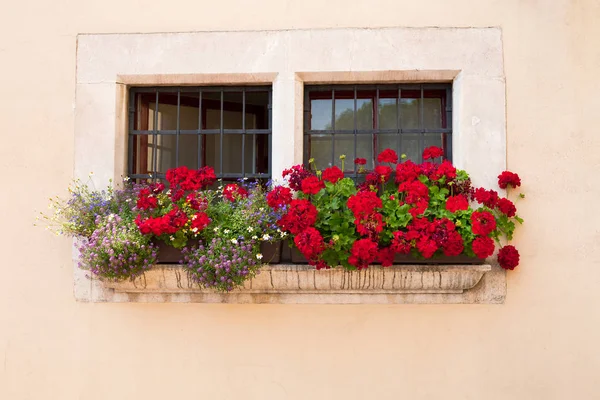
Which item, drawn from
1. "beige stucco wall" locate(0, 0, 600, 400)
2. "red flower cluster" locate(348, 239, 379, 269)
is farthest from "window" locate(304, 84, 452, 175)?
"red flower cluster" locate(348, 239, 379, 269)

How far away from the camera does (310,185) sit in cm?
321

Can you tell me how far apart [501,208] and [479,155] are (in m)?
0.37

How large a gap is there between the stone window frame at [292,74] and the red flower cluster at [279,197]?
32 cm

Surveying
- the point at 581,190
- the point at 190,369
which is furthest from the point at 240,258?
the point at 581,190

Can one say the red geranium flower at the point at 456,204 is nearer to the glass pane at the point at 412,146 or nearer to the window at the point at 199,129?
the glass pane at the point at 412,146

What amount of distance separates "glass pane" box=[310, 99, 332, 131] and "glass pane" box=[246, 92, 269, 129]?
1.00 feet

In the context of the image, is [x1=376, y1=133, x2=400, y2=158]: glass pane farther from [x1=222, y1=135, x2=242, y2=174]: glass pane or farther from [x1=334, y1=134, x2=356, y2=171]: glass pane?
[x1=222, y1=135, x2=242, y2=174]: glass pane

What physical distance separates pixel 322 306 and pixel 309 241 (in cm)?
61

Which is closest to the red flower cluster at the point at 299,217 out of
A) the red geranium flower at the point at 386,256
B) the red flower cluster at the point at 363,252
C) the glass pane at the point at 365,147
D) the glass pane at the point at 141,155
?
the red flower cluster at the point at 363,252

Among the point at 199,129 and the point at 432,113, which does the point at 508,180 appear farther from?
the point at 199,129

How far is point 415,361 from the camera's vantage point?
3441 millimetres

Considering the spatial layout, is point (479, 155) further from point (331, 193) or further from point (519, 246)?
point (331, 193)

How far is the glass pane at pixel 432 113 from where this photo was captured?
370cm

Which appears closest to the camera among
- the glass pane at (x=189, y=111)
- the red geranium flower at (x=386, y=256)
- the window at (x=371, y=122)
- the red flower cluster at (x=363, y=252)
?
the red flower cluster at (x=363, y=252)
